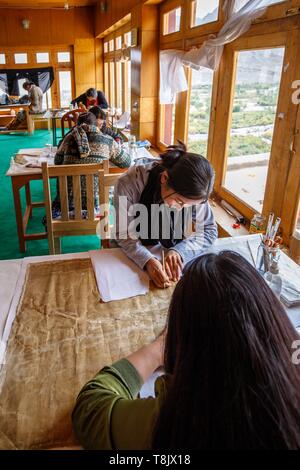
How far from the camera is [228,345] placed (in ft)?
1.81

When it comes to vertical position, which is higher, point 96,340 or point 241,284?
point 241,284

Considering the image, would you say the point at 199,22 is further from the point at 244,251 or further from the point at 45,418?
the point at 45,418

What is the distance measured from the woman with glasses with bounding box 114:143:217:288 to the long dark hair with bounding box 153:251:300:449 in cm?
72

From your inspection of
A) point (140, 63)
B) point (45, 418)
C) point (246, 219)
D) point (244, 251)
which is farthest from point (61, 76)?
point (45, 418)

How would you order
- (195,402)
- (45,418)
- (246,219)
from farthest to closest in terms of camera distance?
(246,219), (45,418), (195,402)

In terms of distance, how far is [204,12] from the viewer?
9.29 ft

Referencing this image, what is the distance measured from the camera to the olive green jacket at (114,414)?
64 centimetres

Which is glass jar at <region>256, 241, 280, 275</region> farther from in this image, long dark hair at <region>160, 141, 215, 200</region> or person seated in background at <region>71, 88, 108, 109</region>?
person seated in background at <region>71, 88, 108, 109</region>

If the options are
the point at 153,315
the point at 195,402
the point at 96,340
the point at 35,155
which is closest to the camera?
the point at 195,402

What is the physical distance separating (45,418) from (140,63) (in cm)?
401

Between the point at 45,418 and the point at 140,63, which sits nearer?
the point at 45,418

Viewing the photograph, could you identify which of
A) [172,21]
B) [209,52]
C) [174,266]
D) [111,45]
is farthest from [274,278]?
[111,45]

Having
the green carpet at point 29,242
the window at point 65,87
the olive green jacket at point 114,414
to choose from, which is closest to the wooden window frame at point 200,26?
the green carpet at point 29,242

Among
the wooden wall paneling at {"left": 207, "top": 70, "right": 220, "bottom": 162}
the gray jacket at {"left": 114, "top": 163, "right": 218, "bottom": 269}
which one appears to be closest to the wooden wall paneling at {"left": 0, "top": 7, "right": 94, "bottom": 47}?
the wooden wall paneling at {"left": 207, "top": 70, "right": 220, "bottom": 162}
